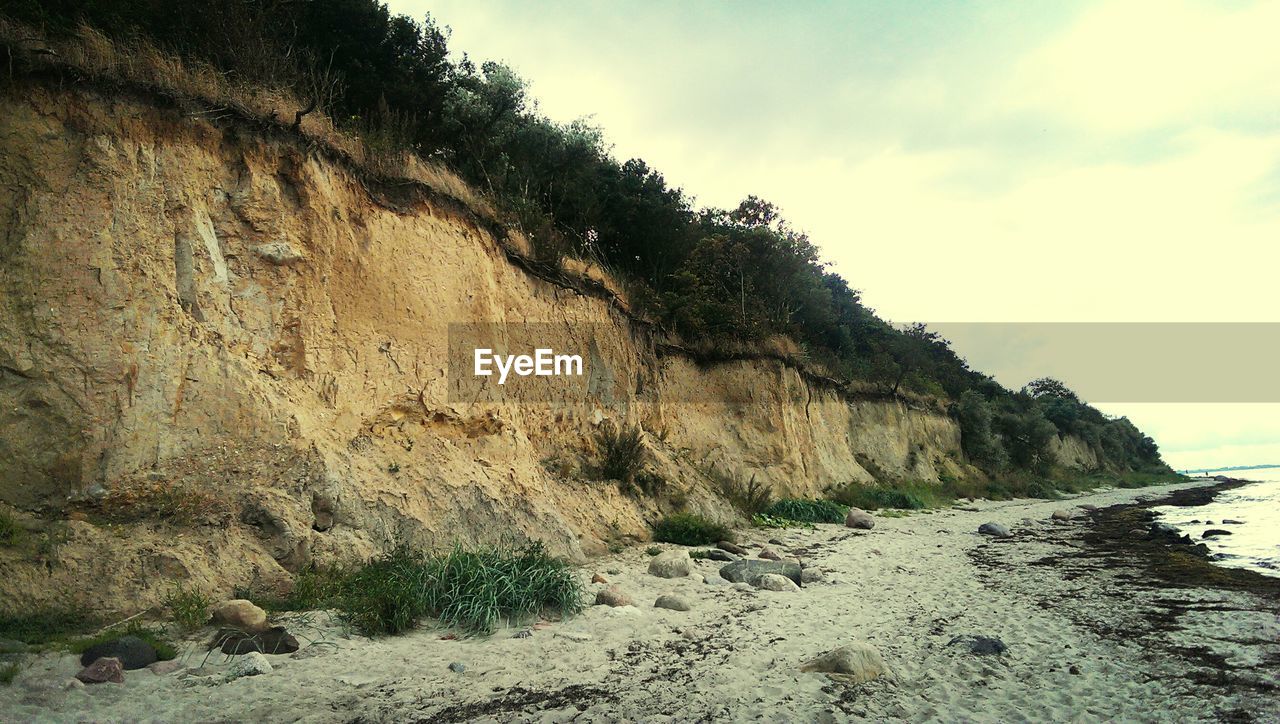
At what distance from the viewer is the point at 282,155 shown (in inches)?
354

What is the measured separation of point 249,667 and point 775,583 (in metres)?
5.89

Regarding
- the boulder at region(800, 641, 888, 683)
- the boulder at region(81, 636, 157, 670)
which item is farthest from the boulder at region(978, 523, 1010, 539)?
the boulder at region(81, 636, 157, 670)

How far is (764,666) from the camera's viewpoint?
5473mm

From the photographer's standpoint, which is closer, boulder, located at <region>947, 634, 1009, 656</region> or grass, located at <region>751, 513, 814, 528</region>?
boulder, located at <region>947, 634, 1009, 656</region>

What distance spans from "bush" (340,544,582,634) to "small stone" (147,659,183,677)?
137cm

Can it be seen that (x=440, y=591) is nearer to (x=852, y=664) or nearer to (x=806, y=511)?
(x=852, y=664)

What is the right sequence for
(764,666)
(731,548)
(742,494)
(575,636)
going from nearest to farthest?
(764,666)
(575,636)
(731,548)
(742,494)

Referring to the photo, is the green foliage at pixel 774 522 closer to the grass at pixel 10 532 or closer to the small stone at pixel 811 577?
the small stone at pixel 811 577

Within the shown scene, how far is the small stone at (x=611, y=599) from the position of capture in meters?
7.27

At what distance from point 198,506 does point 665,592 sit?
5.11 meters

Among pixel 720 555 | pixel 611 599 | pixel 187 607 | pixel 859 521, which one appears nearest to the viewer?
pixel 187 607

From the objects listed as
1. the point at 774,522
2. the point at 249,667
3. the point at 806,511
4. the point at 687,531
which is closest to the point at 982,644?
the point at 249,667

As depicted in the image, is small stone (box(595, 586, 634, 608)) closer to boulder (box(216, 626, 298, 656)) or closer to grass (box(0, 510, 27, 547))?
boulder (box(216, 626, 298, 656))

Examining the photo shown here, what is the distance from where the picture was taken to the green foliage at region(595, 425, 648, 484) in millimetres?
12586
